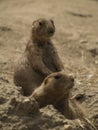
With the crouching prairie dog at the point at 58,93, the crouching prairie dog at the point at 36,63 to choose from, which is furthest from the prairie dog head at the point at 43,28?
the crouching prairie dog at the point at 58,93

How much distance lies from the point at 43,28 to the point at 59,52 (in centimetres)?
334

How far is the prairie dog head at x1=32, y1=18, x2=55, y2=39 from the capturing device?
6.90 metres

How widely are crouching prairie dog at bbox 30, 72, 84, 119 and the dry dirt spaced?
349 millimetres

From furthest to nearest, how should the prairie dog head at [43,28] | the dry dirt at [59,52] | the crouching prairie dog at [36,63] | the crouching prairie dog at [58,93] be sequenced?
1. the crouching prairie dog at [36,63]
2. the prairie dog head at [43,28]
3. the crouching prairie dog at [58,93]
4. the dry dirt at [59,52]

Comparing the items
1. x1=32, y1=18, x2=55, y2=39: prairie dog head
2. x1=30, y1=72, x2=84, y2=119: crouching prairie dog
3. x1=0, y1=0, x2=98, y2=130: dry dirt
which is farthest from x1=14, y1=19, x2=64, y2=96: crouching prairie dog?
x1=30, y1=72, x2=84, y2=119: crouching prairie dog

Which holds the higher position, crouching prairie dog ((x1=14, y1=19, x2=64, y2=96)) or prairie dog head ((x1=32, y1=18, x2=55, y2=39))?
prairie dog head ((x1=32, y1=18, x2=55, y2=39))

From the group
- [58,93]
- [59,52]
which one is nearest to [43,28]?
[58,93]

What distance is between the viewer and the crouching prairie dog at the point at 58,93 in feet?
20.6

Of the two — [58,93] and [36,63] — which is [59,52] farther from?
[58,93]

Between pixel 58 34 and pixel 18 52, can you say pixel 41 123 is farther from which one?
pixel 58 34

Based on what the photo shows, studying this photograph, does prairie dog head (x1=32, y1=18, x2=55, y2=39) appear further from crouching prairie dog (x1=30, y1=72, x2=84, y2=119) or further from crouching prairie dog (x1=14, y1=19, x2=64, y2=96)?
crouching prairie dog (x1=30, y1=72, x2=84, y2=119)

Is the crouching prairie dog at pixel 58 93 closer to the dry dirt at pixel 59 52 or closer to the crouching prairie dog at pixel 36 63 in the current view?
the dry dirt at pixel 59 52

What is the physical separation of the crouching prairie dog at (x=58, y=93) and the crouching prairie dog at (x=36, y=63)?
2.43ft

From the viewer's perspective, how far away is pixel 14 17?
1221 cm
